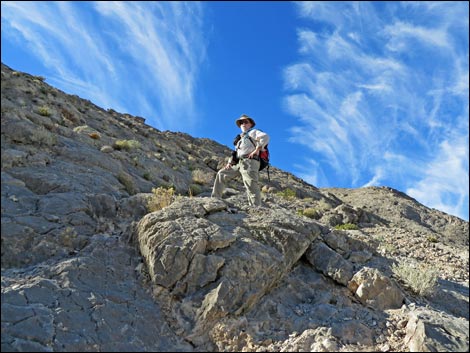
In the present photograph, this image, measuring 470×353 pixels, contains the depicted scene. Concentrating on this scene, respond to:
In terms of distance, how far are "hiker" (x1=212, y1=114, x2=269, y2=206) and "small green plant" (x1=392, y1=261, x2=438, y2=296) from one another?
326cm

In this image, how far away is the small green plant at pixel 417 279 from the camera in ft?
23.1

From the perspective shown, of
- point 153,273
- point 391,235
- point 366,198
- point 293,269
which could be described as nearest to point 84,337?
point 153,273

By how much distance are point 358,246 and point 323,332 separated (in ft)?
10.6

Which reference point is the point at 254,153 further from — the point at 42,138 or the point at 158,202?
the point at 42,138

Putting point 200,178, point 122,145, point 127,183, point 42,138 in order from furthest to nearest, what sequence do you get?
point 200,178 → point 122,145 → point 127,183 → point 42,138

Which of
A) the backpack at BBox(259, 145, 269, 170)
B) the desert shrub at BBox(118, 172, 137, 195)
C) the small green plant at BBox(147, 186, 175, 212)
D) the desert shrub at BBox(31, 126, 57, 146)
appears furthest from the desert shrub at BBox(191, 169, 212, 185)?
the backpack at BBox(259, 145, 269, 170)

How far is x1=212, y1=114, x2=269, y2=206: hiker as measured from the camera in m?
8.85

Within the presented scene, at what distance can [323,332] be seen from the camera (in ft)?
19.0

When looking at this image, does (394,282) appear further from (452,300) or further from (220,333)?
(220,333)

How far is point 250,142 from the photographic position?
894 centimetres

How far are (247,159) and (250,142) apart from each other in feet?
1.26

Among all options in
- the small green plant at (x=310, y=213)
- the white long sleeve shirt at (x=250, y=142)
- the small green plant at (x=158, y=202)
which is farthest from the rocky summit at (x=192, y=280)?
the small green plant at (x=310, y=213)

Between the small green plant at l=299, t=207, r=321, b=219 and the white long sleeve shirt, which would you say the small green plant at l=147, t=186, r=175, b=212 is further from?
the small green plant at l=299, t=207, r=321, b=219

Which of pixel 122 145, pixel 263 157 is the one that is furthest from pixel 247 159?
pixel 122 145
